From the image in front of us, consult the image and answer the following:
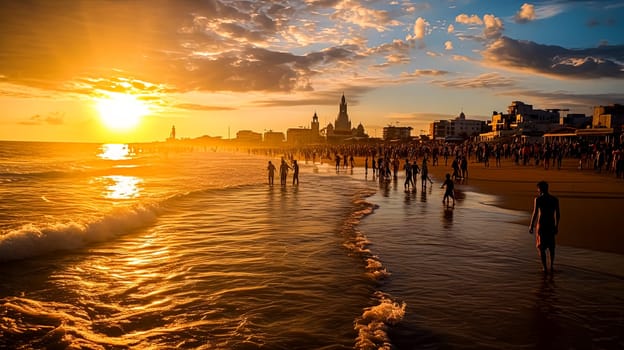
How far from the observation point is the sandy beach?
11033mm

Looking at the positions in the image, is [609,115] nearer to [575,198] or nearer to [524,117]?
[524,117]

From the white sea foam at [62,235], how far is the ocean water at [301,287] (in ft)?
0.16

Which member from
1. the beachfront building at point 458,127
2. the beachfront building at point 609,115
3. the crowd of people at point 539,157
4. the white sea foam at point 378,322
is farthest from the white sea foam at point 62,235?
the beachfront building at point 458,127

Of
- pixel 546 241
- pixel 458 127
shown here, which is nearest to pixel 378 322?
pixel 546 241

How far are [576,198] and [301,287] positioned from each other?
1676 cm

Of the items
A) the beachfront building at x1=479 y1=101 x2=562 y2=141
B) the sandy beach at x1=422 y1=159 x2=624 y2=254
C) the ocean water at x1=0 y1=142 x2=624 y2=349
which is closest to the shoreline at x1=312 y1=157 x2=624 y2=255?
the sandy beach at x1=422 y1=159 x2=624 y2=254

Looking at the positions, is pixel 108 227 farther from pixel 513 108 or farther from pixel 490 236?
pixel 513 108

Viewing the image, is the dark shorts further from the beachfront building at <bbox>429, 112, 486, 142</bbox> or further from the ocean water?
the beachfront building at <bbox>429, 112, 486, 142</bbox>

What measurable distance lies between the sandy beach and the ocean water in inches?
54.1

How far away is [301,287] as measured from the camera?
737cm

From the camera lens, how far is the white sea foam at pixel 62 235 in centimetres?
978

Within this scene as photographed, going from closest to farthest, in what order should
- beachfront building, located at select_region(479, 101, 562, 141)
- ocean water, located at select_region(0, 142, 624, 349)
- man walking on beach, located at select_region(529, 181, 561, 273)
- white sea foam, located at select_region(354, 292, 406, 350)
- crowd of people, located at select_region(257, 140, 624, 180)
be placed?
white sea foam, located at select_region(354, 292, 406, 350)
ocean water, located at select_region(0, 142, 624, 349)
man walking on beach, located at select_region(529, 181, 561, 273)
crowd of people, located at select_region(257, 140, 624, 180)
beachfront building, located at select_region(479, 101, 562, 141)

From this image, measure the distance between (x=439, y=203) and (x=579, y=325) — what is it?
42.7 ft

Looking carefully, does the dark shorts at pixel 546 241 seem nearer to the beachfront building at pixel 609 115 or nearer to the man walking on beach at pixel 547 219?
the man walking on beach at pixel 547 219
